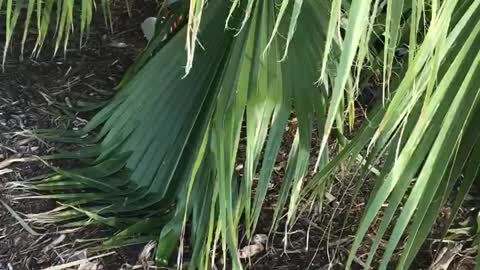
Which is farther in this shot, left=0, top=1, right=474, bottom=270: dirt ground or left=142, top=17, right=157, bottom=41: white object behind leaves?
left=142, top=17, right=157, bottom=41: white object behind leaves

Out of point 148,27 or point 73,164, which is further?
point 148,27

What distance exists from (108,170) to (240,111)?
0.44 m

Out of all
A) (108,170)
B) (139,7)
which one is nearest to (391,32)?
(108,170)

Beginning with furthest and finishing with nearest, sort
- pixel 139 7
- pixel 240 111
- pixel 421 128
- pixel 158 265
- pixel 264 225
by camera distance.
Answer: pixel 139 7, pixel 264 225, pixel 158 265, pixel 240 111, pixel 421 128

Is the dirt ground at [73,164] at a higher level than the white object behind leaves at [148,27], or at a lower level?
lower

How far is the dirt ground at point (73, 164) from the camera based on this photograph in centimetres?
151

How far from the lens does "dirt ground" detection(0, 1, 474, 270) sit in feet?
4.96

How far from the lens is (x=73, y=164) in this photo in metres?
1.68

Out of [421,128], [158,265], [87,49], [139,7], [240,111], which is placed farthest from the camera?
[139,7]

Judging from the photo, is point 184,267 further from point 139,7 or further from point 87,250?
point 139,7

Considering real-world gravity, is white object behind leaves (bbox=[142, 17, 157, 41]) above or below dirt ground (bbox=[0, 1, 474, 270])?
above

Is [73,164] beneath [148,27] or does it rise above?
beneath

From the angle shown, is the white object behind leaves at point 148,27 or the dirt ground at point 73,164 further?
the white object behind leaves at point 148,27

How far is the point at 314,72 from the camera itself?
1.31 meters
